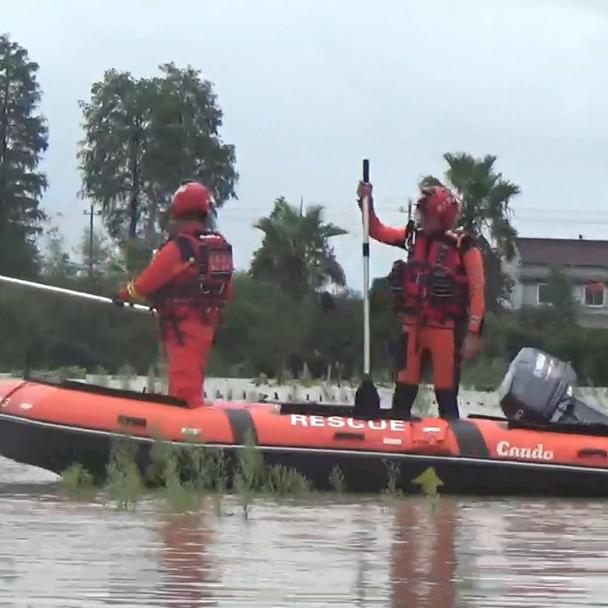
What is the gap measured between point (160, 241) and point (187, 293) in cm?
2130

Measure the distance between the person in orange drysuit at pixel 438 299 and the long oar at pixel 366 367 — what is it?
0.17m

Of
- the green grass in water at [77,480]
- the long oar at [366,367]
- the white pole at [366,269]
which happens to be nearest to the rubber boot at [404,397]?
the long oar at [366,367]

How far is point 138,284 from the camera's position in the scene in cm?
1181

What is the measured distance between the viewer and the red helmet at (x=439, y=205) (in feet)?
40.0

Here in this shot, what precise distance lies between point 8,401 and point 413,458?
8.10 ft

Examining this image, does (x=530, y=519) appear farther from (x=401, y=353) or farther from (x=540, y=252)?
(x=540, y=252)

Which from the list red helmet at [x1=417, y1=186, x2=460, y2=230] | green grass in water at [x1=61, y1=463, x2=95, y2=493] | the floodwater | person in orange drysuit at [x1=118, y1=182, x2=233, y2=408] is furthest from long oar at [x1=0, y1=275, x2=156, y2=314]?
the floodwater

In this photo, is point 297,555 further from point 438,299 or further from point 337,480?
point 438,299

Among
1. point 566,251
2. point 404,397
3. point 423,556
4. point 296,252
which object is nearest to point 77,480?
point 404,397

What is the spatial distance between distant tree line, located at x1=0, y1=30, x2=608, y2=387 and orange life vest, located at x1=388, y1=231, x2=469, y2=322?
12930mm

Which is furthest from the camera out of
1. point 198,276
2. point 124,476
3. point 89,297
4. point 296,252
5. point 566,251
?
point 566,251

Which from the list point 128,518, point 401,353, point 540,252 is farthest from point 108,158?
point 128,518

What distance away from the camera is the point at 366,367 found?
41.5ft

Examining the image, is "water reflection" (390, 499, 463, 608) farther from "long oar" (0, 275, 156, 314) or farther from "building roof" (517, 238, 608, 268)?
"building roof" (517, 238, 608, 268)
